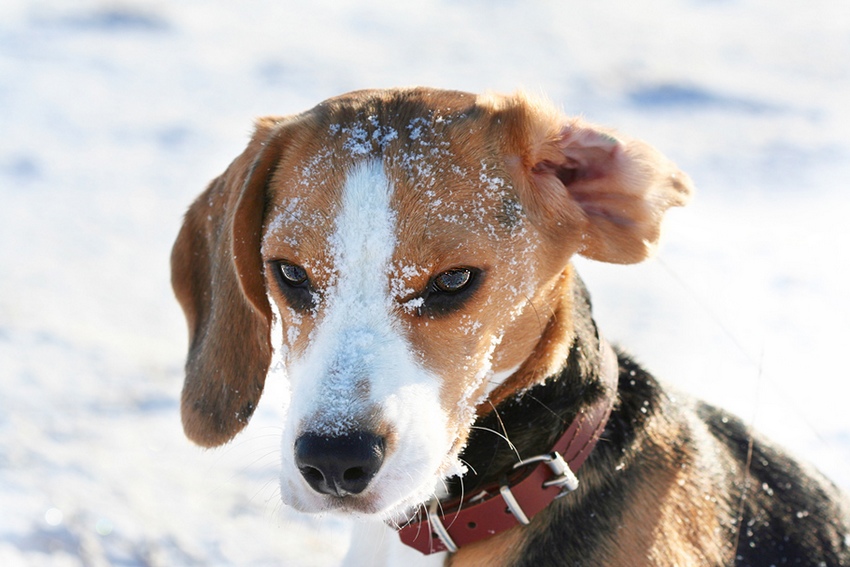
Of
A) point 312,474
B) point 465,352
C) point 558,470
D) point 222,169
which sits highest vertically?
point 465,352

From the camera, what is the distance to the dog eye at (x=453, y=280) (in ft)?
7.93

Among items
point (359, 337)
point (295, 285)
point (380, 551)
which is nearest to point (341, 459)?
point (359, 337)

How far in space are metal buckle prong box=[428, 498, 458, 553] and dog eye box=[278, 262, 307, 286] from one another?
0.75 m

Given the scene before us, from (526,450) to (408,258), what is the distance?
0.68 m

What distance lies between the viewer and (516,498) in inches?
100

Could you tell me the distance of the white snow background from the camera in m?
4.30

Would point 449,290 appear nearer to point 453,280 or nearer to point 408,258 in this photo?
point 453,280

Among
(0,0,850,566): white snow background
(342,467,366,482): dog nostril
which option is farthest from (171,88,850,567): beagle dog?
(0,0,850,566): white snow background

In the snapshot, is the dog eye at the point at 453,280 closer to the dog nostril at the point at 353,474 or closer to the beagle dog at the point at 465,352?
the beagle dog at the point at 465,352

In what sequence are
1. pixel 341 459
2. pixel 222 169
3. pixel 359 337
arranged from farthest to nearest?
pixel 222 169 → pixel 359 337 → pixel 341 459

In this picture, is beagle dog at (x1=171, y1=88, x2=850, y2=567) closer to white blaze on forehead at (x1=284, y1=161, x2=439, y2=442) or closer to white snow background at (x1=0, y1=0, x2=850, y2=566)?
white blaze on forehead at (x1=284, y1=161, x2=439, y2=442)

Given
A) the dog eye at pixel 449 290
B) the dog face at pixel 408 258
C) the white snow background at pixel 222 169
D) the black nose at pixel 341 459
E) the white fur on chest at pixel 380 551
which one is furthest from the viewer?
the white snow background at pixel 222 169

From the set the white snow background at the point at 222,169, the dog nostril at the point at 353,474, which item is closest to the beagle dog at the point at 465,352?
the dog nostril at the point at 353,474

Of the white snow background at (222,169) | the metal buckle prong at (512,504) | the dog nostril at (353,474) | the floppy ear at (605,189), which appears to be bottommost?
the white snow background at (222,169)
